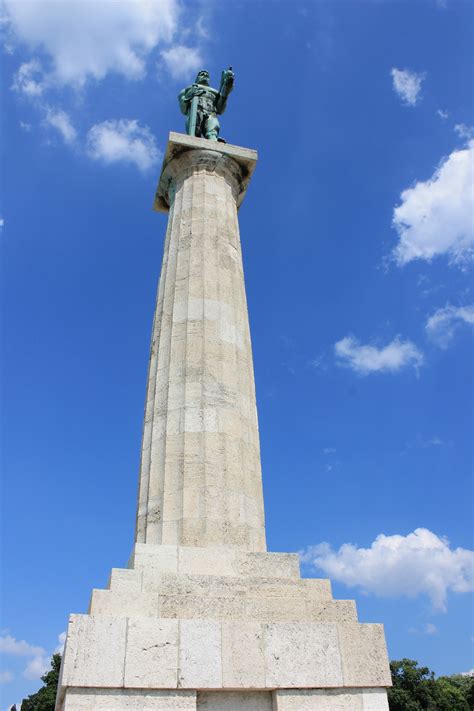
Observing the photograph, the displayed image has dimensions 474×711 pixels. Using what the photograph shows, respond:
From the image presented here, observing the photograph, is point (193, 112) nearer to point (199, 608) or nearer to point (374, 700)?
point (199, 608)

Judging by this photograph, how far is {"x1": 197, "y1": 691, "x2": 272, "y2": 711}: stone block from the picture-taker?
10234 mm

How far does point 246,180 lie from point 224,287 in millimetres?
6055

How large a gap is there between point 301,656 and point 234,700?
141cm

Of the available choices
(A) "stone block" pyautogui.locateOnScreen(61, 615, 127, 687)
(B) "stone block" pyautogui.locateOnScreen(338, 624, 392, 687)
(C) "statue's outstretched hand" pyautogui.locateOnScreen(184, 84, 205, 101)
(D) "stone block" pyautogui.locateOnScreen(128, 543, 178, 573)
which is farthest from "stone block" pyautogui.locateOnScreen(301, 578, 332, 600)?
(C) "statue's outstretched hand" pyautogui.locateOnScreen(184, 84, 205, 101)

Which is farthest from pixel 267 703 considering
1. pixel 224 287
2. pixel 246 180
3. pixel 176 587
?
pixel 246 180

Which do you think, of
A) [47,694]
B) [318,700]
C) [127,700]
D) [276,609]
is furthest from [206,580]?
[47,694]

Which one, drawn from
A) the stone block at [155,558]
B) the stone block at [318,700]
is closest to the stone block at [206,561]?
the stone block at [155,558]

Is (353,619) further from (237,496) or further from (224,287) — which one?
(224,287)

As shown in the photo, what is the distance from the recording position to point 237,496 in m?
13.4

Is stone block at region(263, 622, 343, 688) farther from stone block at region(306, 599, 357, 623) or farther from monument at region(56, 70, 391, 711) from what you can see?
stone block at region(306, 599, 357, 623)

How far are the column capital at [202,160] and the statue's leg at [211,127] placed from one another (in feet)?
5.25

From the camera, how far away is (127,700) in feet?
31.4

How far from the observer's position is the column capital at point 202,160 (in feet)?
64.6

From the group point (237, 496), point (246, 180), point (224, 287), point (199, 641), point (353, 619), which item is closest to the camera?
point (199, 641)
